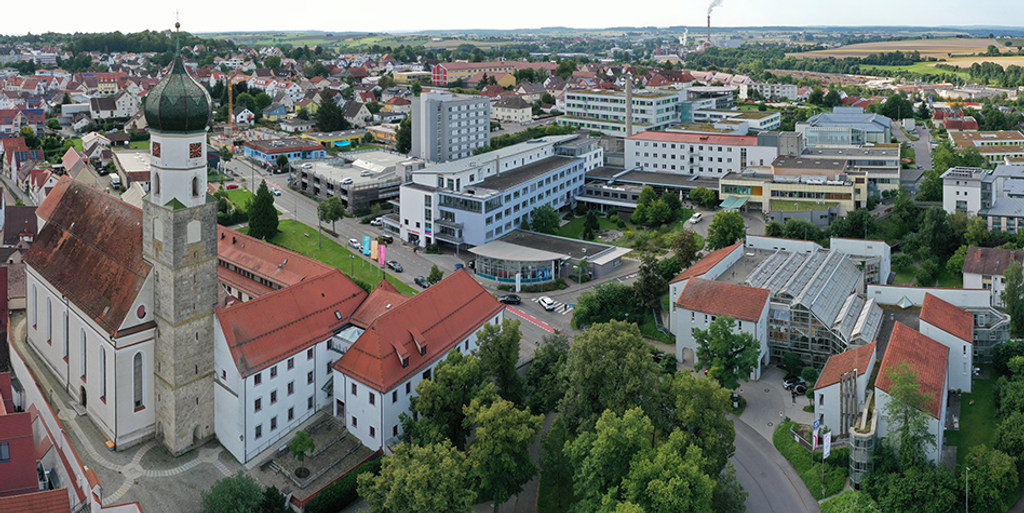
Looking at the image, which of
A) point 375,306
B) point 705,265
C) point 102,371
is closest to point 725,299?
point 705,265

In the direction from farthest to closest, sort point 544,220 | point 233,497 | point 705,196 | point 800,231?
point 705,196 < point 544,220 < point 800,231 < point 233,497

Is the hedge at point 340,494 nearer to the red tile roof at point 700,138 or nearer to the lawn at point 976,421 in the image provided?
the lawn at point 976,421

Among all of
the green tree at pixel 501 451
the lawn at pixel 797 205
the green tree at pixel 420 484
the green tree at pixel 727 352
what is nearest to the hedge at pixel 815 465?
the green tree at pixel 727 352

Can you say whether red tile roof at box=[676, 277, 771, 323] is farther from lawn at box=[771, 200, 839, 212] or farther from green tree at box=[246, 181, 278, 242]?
green tree at box=[246, 181, 278, 242]

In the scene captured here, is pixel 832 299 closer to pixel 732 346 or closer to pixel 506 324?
pixel 732 346

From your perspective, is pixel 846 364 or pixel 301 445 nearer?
pixel 301 445

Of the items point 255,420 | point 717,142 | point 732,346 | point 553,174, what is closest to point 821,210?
point 717,142

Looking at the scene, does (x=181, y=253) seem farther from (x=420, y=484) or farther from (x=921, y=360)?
(x=921, y=360)
